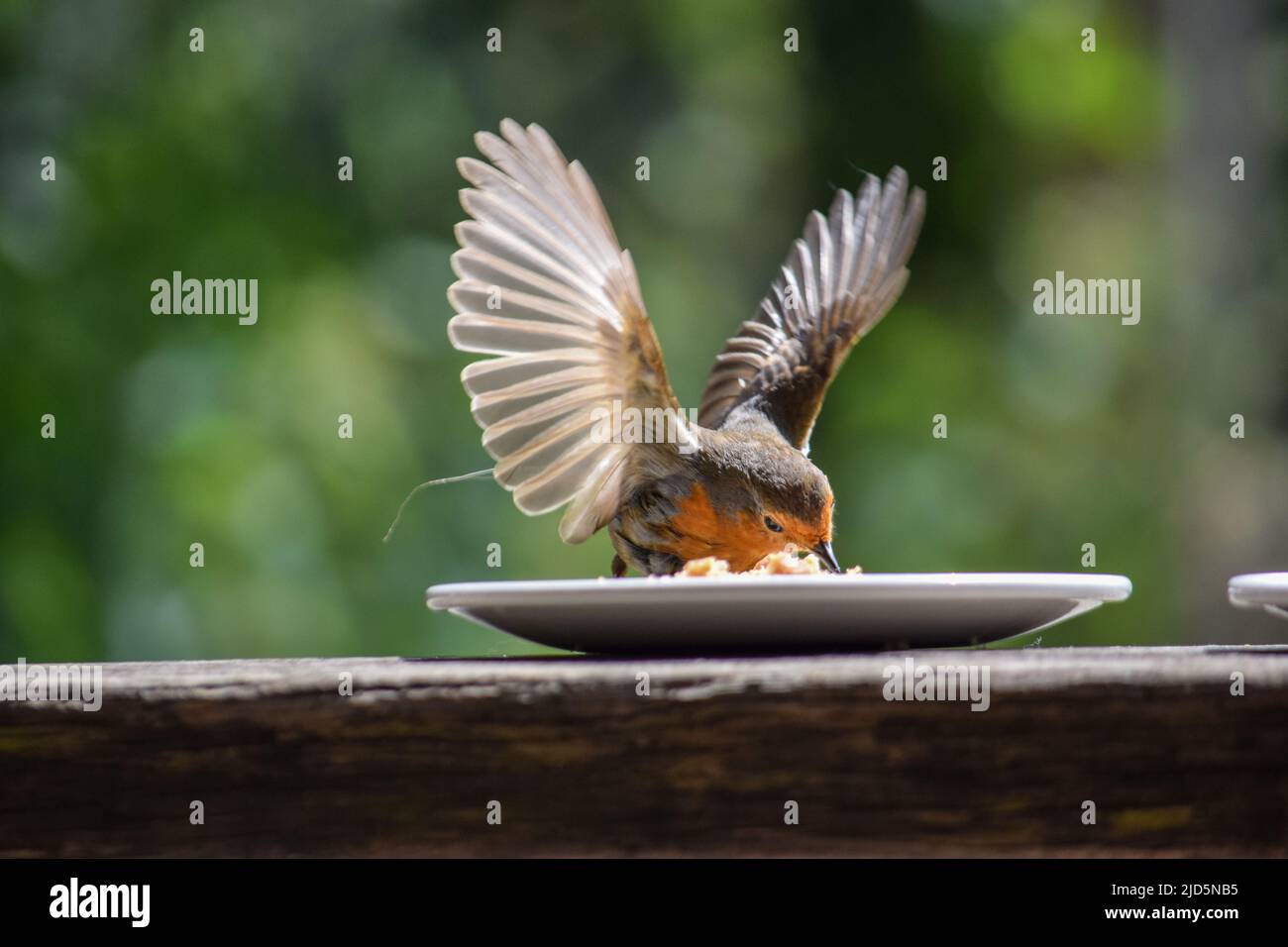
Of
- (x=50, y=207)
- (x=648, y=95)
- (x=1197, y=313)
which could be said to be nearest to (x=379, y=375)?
(x=50, y=207)

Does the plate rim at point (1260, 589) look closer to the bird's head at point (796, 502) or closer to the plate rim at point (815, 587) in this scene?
the plate rim at point (815, 587)

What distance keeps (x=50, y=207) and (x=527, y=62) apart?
8.69 ft

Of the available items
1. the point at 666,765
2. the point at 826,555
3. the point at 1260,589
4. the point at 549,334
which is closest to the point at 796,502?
the point at 826,555

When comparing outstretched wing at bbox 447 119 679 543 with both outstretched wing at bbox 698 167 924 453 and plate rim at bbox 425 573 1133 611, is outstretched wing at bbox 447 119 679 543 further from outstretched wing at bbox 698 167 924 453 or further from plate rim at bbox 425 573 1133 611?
plate rim at bbox 425 573 1133 611

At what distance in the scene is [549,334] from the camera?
107 inches

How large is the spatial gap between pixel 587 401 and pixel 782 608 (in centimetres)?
162

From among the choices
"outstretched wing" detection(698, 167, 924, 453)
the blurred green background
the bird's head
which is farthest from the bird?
the blurred green background

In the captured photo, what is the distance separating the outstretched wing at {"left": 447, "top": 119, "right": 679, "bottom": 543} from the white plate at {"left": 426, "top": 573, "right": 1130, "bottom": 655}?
1117 mm

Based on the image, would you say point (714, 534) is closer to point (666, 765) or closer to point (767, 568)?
point (767, 568)

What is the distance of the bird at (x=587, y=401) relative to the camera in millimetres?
2467

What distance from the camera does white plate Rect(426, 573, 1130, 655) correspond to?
3.92ft

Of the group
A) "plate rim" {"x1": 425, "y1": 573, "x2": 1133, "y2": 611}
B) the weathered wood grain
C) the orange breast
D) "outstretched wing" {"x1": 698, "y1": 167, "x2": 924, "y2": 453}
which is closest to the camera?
the weathered wood grain

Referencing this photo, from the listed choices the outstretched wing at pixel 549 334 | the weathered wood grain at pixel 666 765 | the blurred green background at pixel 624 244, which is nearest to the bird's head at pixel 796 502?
the outstretched wing at pixel 549 334

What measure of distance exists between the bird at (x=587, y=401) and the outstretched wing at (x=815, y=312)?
0.18 meters
